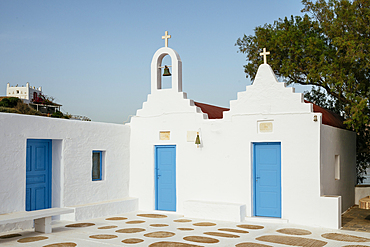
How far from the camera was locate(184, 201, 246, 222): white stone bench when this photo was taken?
10016 mm

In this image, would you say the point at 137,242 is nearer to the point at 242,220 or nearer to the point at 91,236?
the point at 91,236

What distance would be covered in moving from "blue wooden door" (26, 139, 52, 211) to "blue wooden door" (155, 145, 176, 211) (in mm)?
3270

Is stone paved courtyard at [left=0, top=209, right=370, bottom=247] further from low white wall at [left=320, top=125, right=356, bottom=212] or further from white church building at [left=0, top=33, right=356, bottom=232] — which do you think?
low white wall at [left=320, top=125, right=356, bottom=212]

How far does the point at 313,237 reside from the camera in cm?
828

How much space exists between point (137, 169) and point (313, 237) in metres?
5.84

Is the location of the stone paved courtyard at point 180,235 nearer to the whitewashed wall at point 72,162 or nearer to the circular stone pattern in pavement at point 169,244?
the circular stone pattern in pavement at point 169,244

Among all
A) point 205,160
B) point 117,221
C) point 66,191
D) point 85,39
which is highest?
point 85,39

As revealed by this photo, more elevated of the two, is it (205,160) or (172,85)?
(172,85)

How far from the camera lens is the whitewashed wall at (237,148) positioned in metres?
9.65

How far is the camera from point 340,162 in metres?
11.9

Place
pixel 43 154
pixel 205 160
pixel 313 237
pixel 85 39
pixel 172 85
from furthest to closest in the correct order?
pixel 85 39 < pixel 172 85 < pixel 205 160 < pixel 43 154 < pixel 313 237

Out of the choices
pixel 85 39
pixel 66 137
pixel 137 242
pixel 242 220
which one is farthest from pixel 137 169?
pixel 85 39

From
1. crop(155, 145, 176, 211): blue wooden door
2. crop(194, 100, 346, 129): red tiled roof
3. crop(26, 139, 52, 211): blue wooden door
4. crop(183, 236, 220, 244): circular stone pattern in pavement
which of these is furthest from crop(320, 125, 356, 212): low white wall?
crop(26, 139, 52, 211): blue wooden door

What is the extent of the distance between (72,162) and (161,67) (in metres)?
4.12
